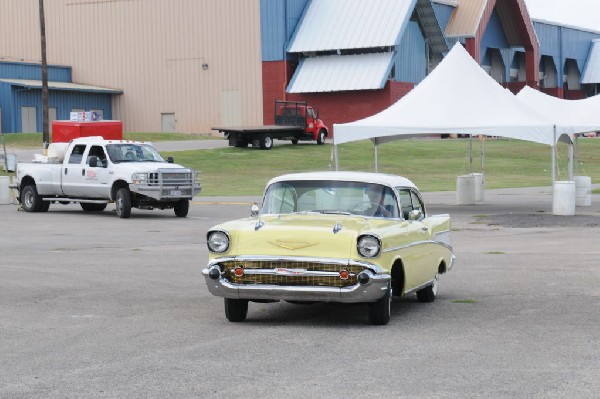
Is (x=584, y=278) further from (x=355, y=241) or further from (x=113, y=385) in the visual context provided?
(x=113, y=385)

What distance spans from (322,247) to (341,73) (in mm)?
58696

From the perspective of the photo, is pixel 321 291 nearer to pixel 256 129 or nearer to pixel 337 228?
pixel 337 228

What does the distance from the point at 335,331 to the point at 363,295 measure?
45 cm

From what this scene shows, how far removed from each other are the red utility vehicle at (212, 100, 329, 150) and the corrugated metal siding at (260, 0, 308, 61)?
547 centimetres

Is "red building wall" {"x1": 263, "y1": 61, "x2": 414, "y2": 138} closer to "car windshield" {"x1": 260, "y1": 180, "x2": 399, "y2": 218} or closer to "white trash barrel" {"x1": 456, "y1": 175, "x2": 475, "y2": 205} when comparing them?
"white trash barrel" {"x1": 456, "y1": 175, "x2": 475, "y2": 205}

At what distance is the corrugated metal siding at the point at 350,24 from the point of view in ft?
225

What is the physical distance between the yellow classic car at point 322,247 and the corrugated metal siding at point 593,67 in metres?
88.4

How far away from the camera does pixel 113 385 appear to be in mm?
8352

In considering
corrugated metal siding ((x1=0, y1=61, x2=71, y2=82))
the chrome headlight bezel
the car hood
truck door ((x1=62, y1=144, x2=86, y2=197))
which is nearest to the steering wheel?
the car hood

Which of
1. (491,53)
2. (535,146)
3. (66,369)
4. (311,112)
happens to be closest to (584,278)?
(66,369)

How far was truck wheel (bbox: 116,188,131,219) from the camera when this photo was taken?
28656 millimetres

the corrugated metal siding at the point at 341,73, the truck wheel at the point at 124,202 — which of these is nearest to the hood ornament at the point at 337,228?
the truck wheel at the point at 124,202

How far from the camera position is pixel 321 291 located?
10.9 metres

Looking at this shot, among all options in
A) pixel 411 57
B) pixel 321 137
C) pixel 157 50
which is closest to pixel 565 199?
pixel 321 137
